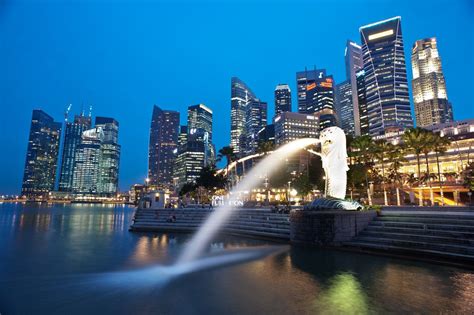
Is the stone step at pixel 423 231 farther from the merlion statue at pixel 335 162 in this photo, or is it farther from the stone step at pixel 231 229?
the stone step at pixel 231 229

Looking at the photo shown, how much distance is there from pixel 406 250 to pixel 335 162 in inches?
345

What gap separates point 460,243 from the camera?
1503 cm

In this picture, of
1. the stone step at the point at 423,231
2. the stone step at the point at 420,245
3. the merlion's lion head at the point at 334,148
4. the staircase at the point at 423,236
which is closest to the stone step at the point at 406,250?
the staircase at the point at 423,236

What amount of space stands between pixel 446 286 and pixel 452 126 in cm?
13865

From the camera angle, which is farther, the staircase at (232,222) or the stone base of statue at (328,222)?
the staircase at (232,222)

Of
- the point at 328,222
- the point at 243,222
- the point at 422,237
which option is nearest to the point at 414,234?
the point at 422,237

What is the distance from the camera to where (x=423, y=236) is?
16609mm

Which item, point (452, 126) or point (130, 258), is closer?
point (130, 258)

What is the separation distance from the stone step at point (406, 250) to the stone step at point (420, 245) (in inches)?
9.4

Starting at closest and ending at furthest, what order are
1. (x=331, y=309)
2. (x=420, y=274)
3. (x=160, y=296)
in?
(x=331, y=309) < (x=160, y=296) < (x=420, y=274)

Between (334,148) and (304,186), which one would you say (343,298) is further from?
(304,186)

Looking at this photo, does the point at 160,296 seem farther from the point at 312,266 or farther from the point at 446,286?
the point at 446,286

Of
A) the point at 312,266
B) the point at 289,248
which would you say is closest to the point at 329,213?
the point at 289,248

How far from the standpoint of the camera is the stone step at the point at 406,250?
14147 millimetres
